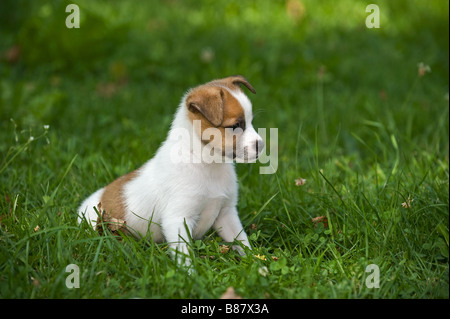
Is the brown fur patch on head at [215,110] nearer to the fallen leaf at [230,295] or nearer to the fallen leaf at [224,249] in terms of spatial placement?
the fallen leaf at [224,249]

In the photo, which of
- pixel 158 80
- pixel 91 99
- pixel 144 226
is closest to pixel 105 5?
pixel 158 80

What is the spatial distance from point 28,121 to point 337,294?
3964 mm

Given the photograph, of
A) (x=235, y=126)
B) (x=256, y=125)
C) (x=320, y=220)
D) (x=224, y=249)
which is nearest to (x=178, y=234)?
(x=224, y=249)

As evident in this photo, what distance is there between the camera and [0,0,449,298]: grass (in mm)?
3387

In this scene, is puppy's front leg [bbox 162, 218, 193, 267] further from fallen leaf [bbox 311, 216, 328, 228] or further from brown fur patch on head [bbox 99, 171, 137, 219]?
fallen leaf [bbox 311, 216, 328, 228]

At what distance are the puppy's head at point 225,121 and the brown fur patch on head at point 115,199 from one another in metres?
0.76

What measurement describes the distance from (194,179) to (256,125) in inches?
110

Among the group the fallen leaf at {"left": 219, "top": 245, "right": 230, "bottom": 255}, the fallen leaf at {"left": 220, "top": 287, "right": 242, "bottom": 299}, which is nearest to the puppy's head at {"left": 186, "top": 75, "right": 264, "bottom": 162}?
the fallen leaf at {"left": 219, "top": 245, "right": 230, "bottom": 255}

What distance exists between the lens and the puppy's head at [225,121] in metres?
3.50

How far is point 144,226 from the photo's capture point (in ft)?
13.0

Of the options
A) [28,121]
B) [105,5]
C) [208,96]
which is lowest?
[28,121]

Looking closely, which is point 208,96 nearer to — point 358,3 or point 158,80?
point 158,80

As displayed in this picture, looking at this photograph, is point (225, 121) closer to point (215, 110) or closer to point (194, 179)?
point (215, 110)

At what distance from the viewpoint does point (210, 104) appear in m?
3.49
